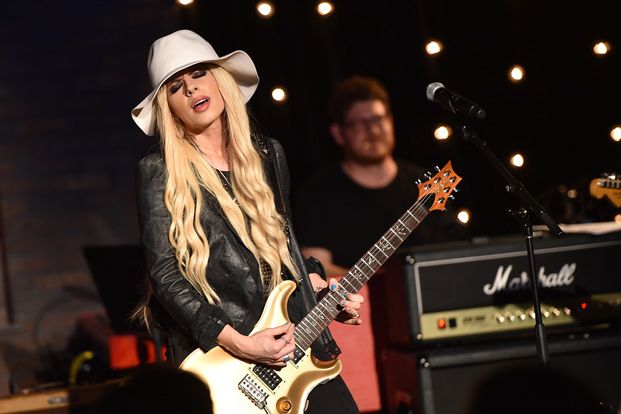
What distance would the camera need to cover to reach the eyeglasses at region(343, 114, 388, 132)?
230 inches

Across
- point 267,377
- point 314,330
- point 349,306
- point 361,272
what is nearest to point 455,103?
point 361,272

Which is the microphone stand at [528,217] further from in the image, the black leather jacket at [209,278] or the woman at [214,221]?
the black leather jacket at [209,278]

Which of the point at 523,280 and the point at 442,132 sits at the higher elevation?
the point at 442,132

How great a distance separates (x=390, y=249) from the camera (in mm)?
3549

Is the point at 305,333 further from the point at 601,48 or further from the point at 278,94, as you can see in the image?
the point at 601,48

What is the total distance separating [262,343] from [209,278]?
1.01 feet

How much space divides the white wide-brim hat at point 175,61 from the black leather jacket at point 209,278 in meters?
0.20

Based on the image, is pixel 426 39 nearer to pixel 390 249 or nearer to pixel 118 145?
pixel 118 145

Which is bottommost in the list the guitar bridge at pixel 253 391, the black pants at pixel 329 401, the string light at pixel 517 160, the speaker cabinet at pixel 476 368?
the speaker cabinet at pixel 476 368

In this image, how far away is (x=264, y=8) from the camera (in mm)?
5672

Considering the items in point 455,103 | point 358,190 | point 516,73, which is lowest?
point 358,190

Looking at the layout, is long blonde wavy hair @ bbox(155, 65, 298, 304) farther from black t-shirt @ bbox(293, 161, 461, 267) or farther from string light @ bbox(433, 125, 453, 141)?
string light @ bbox(433, 125, 453, 141)

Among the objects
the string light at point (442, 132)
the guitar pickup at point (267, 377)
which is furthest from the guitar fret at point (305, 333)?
the string light at point (442, 132)

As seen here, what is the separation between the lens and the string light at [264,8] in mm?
5672
